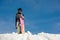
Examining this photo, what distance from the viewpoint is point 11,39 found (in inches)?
472

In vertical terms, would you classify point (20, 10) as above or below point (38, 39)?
above

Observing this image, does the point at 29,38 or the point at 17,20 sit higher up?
the point at 17,20

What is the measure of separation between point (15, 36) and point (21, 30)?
8.19ft

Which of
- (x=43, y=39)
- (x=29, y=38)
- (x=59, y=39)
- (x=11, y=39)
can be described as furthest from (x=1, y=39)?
(x=59, y=39)

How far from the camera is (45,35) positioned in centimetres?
1242

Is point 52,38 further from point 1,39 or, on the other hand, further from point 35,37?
point 1,39

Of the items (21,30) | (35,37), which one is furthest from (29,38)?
(21,30)

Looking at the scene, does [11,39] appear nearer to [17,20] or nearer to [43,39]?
[43,39]

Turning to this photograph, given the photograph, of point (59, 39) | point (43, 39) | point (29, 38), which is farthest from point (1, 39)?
point (59, 39)

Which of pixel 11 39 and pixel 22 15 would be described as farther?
pixel 22 15

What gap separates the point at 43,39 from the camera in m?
12.0

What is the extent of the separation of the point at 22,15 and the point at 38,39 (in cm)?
337

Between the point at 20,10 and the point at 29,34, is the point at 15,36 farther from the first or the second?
the point at 20,10

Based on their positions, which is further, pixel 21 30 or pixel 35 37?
pixel 21 30
